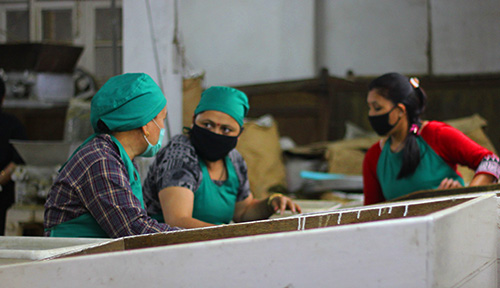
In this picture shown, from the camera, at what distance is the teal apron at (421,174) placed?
2508 millimetres

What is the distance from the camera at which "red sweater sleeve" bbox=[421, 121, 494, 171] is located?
2410mm

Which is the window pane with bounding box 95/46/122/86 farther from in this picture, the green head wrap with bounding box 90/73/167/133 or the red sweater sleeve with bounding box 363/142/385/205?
the green head wrap with bounding box 90/73/167/133

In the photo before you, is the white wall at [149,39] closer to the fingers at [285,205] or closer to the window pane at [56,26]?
the fingers at [285,205]

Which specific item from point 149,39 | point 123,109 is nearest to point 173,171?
point 123,109

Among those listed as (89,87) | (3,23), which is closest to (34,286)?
(89,87)

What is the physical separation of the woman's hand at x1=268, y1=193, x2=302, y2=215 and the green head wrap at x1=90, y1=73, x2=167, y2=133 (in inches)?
28.6

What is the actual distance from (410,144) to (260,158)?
2156mm

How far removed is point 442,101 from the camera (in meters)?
5.50

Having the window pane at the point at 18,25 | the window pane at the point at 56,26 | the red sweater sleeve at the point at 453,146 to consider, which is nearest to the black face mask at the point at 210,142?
the red sweater sleeve at the point at 453,146

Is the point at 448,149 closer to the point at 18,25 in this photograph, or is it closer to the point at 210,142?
the point at 210,142

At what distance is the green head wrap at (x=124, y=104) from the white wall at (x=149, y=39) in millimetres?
1582

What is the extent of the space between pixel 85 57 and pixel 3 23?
1.44 meters

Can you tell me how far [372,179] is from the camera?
270 cm

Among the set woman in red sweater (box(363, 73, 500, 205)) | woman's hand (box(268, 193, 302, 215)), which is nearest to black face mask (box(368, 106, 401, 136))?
woman in red sweater (box(363, 73, 500, 205))
